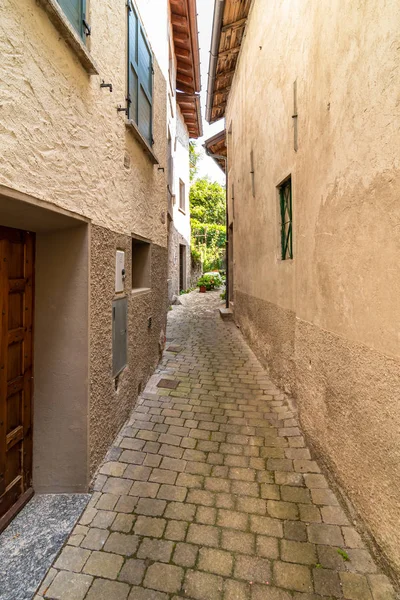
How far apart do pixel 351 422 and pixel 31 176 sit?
276 centimetres

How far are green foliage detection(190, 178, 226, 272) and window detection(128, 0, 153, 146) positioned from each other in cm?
1546

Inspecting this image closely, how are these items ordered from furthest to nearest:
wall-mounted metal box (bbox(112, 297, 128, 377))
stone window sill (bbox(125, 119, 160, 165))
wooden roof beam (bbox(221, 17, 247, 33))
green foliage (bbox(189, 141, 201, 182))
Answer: green foliage (bbox(189, 141, 201, 182)) < wooden roof beam (bbox(221, 17, 247, 33)) < stone window sill (bbox(125, 119, 160, 165)) < wall-mounted metal box (bbox(112, 297, 128, 377))

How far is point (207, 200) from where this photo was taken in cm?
2391

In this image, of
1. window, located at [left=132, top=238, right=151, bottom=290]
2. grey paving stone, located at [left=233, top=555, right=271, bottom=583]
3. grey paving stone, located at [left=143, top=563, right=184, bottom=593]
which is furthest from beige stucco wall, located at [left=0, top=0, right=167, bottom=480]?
grey paving stone, located at [left=233, top=555, right=271, bottom=583]

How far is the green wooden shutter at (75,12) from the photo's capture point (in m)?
2.11

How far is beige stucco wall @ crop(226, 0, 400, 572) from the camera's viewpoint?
70.7 inches

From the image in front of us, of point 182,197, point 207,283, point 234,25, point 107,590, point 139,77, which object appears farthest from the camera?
point 207,283

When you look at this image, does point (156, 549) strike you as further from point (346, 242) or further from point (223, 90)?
point (223, 90)

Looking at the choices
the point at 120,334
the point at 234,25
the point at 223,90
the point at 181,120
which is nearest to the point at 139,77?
the point at 120,334

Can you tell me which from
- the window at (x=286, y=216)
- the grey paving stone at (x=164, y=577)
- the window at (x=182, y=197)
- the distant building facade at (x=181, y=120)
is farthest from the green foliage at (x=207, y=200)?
the grey paving stone at (x=164, y=577)

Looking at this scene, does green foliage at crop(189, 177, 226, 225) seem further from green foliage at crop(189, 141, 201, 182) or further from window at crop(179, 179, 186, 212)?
window at crop(179, 179, 186, 212)

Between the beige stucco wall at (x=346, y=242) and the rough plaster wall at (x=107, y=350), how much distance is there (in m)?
2.05

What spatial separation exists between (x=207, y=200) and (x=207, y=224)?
318 cm

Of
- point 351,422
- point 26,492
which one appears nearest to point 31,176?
point 26,492
